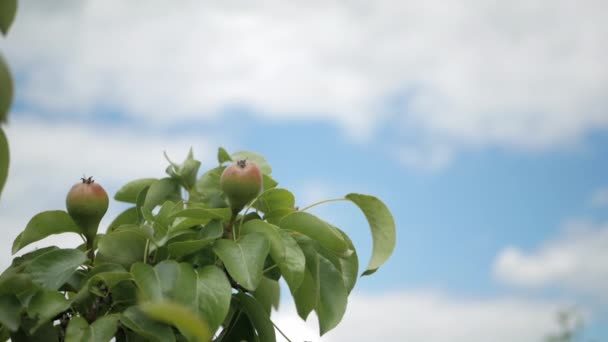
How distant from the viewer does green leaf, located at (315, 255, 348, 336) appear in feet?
5.73

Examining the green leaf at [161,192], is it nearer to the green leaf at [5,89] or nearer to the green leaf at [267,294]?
the green leaf at [267,294]

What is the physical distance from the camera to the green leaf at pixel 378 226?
1838 millimetres

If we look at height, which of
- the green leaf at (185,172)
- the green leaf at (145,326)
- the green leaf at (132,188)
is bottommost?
the green leaf at (145,326)

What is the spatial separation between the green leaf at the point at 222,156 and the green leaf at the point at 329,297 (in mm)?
491

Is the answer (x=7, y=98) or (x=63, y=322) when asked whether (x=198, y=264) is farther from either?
(x=7, y=98)

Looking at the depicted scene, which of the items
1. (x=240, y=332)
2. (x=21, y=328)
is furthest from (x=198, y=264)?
(x=21, y=328)

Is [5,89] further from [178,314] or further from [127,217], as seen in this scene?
[127,217]

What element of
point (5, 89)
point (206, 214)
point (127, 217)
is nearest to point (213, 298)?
point (206, 214)

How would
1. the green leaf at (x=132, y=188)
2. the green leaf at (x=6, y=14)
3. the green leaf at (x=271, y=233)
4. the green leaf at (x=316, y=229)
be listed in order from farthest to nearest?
the green leaf at (x=132, y=188) < the green leaf at (x=316, y=229) < the green leaf at (x=271, y=233) < the green leaf at (x=6, y=14)

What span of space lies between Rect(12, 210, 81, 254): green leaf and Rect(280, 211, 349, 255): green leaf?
0.52 meters

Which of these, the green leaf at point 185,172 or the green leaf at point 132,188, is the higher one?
the green leaf at point 185,172

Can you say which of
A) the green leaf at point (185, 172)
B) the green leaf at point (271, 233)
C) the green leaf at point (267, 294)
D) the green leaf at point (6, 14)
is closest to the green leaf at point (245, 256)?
the green leaf at point (271, 233)

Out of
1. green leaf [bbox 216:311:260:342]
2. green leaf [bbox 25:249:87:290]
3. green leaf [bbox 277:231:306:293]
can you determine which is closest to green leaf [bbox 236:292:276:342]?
green leaf [bbox 216:311:260:342]

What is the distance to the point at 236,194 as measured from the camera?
1735 millimetres
